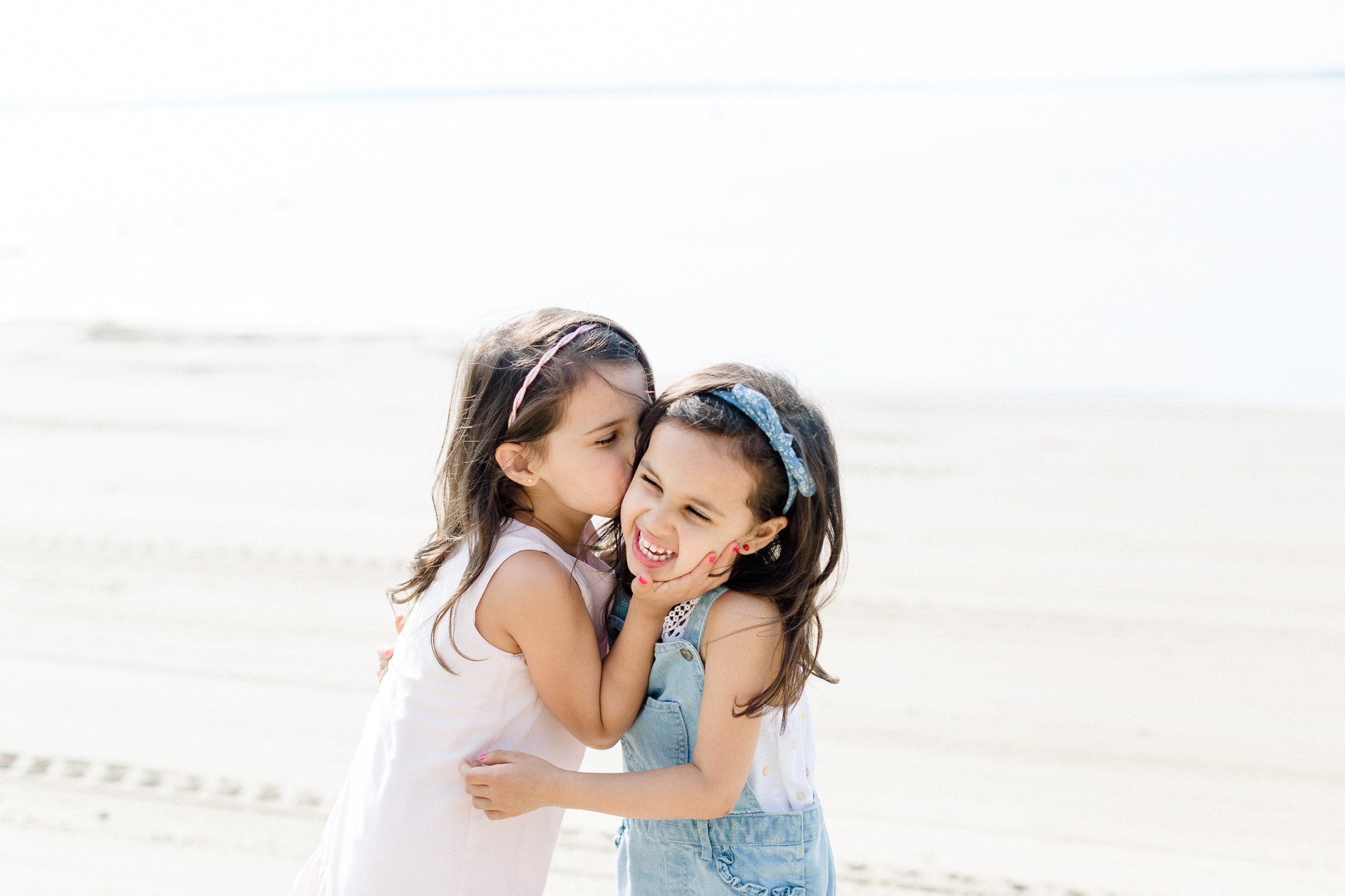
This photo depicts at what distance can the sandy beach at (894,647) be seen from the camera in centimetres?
311

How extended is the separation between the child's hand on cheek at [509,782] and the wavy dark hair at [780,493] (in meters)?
0.35

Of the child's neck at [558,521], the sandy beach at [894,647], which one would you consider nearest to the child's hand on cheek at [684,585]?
the child's neck at [558,521]

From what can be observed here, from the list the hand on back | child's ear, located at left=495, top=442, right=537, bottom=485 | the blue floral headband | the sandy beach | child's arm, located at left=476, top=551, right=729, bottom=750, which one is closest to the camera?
the blue floral headband

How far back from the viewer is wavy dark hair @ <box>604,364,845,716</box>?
175 centimetres

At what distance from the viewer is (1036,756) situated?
3609 millimetres

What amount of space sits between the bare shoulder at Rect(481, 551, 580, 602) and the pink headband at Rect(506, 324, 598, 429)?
Answer: 24 cm

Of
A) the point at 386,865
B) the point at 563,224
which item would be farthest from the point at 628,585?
the point at 563,224

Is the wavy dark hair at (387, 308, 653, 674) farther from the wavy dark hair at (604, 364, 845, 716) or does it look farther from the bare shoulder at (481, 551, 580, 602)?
the wavy dark hair at (604, 364, 845, 716)

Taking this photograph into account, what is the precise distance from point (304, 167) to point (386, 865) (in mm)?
23142

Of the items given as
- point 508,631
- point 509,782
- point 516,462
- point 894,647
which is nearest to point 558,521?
point 516,462

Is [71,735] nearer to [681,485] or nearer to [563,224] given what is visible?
[681,485]

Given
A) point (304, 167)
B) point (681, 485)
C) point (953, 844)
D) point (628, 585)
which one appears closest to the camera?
point (681, 485)

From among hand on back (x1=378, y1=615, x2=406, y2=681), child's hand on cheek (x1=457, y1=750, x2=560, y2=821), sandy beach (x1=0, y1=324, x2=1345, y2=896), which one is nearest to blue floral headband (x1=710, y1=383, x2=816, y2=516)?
child's hand on cheek (x1=457, y1=750, x2=560, y2=821)

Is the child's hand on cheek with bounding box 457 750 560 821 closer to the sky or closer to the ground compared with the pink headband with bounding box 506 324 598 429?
closer to the ground
